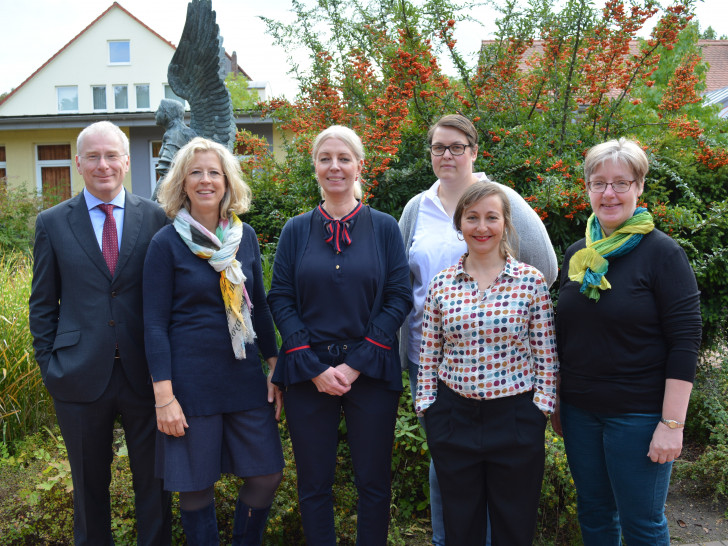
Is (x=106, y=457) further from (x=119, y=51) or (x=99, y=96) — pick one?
(x=119, y=51)

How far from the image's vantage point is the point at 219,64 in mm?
4664

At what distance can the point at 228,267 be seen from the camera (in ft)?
7.98

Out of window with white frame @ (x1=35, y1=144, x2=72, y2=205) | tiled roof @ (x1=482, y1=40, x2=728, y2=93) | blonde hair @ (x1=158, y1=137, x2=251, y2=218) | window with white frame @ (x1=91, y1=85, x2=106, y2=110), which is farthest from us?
tiled roof @ (x1=482, y1=40, x2=728, y2=93)

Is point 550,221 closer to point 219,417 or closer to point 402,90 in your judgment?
point 402,90

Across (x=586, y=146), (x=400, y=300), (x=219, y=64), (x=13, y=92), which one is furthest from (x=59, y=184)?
(x=400, y=300)

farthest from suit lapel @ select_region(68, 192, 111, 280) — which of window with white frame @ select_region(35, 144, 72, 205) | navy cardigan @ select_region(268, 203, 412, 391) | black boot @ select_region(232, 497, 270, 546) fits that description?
window with white frame @ select_region(35, 144, 72, 205)

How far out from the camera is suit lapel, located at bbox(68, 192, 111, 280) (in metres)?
2.49

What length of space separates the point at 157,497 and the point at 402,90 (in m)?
3.79

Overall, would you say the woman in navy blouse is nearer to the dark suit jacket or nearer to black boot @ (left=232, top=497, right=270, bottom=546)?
black boot @ (left=232, top=497, right=270, bottom=546)

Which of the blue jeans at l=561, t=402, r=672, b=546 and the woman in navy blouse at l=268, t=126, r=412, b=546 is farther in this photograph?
the woman in navy blouse at l=268, t=126, r=412, b=546

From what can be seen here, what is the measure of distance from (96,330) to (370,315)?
119 cm

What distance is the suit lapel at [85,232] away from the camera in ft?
8.16

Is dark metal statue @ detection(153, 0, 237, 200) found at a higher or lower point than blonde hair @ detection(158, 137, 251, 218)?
higher

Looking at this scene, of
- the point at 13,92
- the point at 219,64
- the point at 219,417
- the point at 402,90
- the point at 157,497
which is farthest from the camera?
the point at 13,92
